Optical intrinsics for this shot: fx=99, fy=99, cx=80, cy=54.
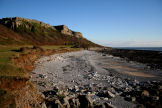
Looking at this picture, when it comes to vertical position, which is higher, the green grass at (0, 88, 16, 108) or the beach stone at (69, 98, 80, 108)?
the green grass at (0, 88, 16, 108)

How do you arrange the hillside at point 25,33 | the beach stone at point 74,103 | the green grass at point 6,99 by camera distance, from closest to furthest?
the green grass at point 6,99 < the beach stone at point 74,103 < the hillside at point 25,33

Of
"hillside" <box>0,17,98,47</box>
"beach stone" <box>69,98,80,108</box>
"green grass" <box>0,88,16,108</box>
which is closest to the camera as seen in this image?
"green grass" <box>0,88,16,108</box>

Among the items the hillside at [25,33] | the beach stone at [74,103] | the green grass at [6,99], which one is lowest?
the beach stone at [74,103]

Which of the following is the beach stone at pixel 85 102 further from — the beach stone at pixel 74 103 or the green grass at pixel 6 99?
the green grass at pixel 6 99

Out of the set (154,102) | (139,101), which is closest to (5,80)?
(139,101)

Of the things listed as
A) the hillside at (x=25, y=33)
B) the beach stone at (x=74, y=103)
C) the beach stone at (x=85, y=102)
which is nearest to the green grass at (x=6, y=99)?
the beach stone at (x=74, y=103)

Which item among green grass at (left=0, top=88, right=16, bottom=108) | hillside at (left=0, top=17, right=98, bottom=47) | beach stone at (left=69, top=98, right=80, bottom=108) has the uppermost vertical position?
hillside at (left=0, top=17, right=98, bottom=47)

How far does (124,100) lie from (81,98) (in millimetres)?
3194

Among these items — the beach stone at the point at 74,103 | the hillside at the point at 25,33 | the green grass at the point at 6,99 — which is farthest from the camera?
the hillside at the point at 25,33

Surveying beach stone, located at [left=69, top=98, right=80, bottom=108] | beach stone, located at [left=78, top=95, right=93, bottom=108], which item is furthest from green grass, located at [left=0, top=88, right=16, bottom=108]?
beach stone, located at [left=78, top=95, right=93, bottom=108]

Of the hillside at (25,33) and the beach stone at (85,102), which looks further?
the hillside at (25,33)

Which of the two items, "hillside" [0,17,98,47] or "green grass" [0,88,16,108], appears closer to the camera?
"green grass" [0,88,16,108]

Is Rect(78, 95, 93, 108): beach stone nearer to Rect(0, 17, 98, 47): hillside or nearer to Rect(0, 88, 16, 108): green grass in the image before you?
Rect(0, 88, 16, 108): green grass

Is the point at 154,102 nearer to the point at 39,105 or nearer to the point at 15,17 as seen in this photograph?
the point at 39,105
